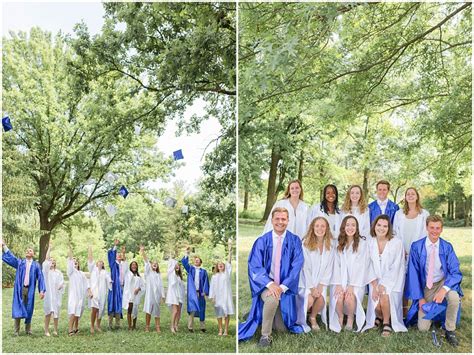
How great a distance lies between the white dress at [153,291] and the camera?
539cm

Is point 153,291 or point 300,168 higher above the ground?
point 300,168

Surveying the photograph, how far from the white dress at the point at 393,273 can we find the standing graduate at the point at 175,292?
73.2 inches

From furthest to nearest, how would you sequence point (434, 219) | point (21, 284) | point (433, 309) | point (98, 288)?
point (98, 288)
point (21, 284)
point (434, 219)
point (433, 309)

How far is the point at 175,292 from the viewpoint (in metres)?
5.41

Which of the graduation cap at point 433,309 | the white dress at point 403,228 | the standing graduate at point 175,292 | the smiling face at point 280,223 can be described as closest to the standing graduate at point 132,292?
the standing graduate at point 175,292

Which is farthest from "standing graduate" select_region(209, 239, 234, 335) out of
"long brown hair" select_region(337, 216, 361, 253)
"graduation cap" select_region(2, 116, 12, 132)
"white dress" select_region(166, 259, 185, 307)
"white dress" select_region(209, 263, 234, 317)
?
"graduation cap" select_region(2, 116, 12, 132)


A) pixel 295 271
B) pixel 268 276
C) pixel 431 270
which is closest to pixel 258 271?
pixel 268 276

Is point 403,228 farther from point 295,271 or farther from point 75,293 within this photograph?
point 75,293

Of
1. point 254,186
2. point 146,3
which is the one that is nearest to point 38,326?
point 254,186

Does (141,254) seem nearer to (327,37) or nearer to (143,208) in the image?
(143,208)

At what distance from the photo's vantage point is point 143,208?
569cm

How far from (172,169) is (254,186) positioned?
3.68ft

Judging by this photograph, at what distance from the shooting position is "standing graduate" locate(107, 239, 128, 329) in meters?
5.35

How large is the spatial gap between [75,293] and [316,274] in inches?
87.8
